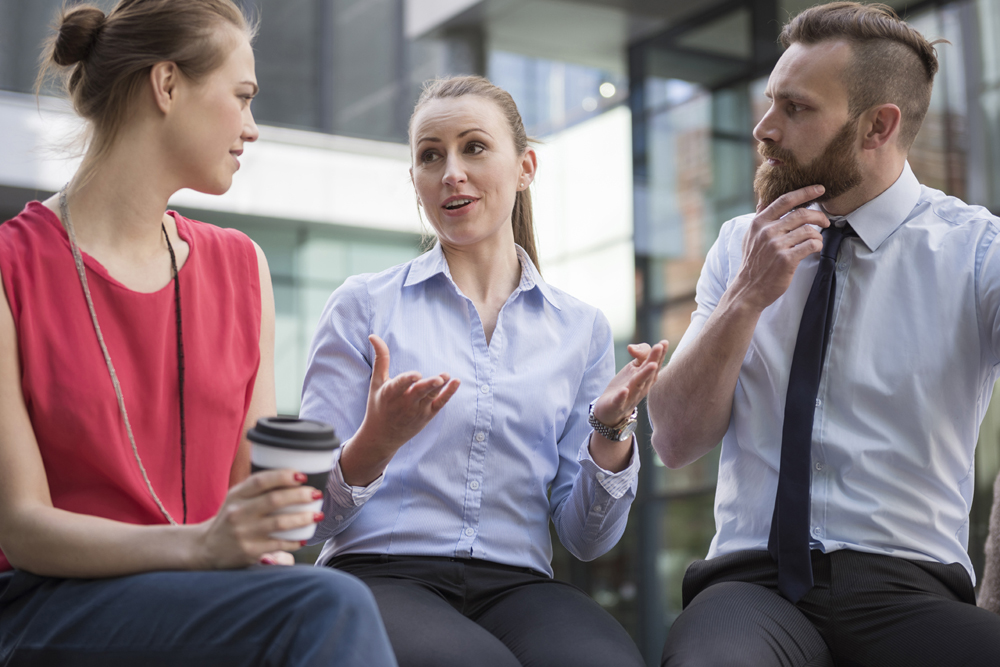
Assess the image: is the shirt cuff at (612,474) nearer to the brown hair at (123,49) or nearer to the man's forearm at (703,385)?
the man's forearm at (703,385)

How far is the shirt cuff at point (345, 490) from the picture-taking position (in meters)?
2.01

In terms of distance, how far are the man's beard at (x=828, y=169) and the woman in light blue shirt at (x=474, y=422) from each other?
564 mm

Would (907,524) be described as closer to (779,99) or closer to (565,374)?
(565,374)

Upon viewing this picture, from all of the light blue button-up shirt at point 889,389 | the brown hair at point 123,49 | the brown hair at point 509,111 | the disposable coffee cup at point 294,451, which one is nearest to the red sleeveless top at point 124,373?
the brown hair at point 123,49

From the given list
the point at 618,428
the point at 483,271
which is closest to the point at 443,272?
the point at 483,271

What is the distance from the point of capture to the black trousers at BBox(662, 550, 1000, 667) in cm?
186

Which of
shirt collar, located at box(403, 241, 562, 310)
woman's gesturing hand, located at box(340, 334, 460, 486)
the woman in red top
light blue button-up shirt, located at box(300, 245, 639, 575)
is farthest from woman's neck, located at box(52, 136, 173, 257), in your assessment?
shirt collar, located at box(403, 241, 562, 310)

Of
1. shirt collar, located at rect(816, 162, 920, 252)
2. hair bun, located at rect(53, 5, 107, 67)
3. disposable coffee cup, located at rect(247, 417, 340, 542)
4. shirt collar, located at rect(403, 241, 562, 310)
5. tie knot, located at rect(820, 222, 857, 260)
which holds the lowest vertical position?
disposable coffee cup, located at rect(247, 417, 340, 542)

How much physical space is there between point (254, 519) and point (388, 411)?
0.46 metres

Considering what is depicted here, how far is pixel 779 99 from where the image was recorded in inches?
90.5

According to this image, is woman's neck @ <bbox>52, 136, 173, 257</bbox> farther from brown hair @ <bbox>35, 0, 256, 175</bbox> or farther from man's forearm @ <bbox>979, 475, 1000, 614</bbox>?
man's forearm @ <bbox>979, 475, 1000, 614</bbox>

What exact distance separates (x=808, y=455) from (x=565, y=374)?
0.58m

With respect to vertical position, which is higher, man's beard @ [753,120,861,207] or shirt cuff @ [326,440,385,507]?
man's beard @ [753,120,861,207]

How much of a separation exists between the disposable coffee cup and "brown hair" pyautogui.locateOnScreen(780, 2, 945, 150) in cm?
152
